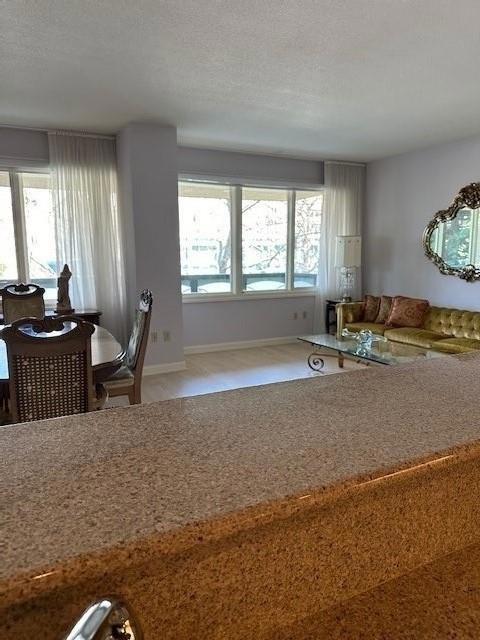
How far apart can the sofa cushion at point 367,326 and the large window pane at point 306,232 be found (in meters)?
1.22

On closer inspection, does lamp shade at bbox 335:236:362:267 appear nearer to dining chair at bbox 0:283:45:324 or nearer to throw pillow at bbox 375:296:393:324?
throw pillow at bbox 375:296:393:324

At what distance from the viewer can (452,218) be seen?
204 inches

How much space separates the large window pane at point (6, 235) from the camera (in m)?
4.68

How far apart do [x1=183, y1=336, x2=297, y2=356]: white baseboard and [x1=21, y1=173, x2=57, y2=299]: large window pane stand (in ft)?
6.01

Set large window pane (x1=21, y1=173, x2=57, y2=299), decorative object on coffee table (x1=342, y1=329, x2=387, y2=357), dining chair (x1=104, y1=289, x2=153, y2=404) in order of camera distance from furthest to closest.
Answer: large window pane (x1=21, y1=173, x2=57, y2=299)
decorative object on coffee table (x1=342, y1=329, x2=387, y2=357)
dining chair (x1=104, y1=289, x2=153, y2=404)

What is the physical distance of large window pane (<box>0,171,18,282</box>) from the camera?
468 cm

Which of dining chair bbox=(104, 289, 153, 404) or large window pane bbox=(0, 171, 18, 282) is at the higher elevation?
large window pane bbox=(0, 171, 18, 282)

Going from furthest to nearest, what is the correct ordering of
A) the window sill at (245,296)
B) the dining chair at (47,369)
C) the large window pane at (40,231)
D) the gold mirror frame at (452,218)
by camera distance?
the window sill at (245,296) → the gold mirror frame at (452,218) → the large window pane at (40,231) → the dining chair at (47,369)

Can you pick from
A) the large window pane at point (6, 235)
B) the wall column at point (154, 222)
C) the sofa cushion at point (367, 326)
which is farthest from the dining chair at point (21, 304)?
the sofa cushion at point (367, 326)

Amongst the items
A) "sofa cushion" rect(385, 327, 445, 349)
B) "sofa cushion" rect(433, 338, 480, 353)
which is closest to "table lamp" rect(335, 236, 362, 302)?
"sofa cushion" rect(385, 327, 445, 349)

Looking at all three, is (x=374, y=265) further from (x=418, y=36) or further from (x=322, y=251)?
(x=418, y=36)

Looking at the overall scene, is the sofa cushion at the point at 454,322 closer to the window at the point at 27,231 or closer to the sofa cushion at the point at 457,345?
the sofa cushion at the point at 457,345

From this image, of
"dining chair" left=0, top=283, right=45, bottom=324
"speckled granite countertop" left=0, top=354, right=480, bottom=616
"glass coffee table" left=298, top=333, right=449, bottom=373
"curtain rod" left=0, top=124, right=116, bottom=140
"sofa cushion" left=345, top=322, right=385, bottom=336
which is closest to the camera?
"speckled granite countertop" left=0, top=354, right=480, bottom=616

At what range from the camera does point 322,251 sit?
633 centimetres
